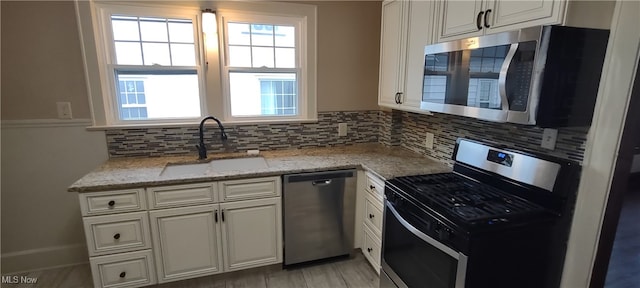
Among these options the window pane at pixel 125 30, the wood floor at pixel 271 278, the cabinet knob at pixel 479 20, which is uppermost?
the window pane at pixel 125 30

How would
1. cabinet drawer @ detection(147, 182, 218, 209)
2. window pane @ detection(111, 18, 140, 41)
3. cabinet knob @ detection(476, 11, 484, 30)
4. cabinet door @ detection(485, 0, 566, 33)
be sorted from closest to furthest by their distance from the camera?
cabinet door @ detection(485, 0, 566, 33), cabinet knob @ detection(476, 11, 484, 30), cabinet drawer @ detection(147, 182, 218, 209), window pane @ detection(111, 18, 140, 41)

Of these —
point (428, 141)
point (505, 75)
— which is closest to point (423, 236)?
point (505, 75)

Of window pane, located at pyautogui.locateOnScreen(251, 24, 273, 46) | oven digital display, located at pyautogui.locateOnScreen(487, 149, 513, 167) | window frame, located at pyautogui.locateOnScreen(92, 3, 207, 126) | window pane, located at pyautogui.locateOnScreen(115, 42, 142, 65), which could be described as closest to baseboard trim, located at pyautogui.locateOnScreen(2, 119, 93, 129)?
window frame, located at pyautogui.locateOnScreen(92, 3, 207, 126)

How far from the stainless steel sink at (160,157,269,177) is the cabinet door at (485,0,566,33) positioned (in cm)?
164

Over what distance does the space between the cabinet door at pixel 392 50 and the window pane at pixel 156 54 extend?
169 cm

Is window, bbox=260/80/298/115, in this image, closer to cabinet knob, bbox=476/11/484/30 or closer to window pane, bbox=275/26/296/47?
window pane, bbox=275/26/296/47

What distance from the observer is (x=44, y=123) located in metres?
2.21

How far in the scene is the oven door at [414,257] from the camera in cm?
139

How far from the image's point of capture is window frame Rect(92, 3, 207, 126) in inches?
87.4

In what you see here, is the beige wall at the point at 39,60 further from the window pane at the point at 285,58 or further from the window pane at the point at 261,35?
the window pane at the point at 285,58

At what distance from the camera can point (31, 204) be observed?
2.30m

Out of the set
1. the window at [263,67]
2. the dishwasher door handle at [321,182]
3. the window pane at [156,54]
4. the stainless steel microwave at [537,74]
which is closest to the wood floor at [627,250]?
the stainless steel microwave at [537,74]

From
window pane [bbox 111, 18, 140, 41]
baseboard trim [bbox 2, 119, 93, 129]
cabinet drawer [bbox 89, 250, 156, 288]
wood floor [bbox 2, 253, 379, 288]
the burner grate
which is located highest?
window pane [bbox 111, 18, 140, 41]

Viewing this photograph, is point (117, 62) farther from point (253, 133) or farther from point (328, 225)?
point (328, 225)
